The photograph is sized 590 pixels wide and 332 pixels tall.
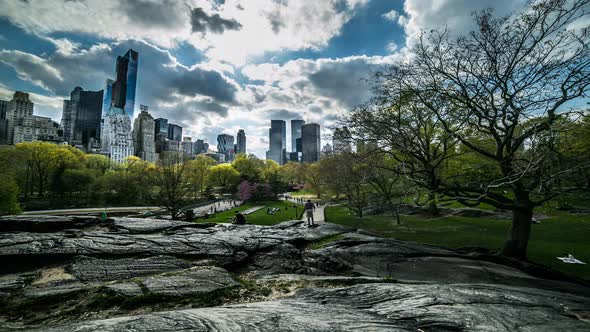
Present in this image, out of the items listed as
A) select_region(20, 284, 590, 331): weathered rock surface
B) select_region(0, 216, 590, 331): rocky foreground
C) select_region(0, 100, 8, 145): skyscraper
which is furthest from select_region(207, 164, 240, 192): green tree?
select_region(0, 100, 8, 145): skyscraper

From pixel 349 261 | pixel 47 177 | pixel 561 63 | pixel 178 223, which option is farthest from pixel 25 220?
pixel 47 177

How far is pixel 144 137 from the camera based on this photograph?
7367 inches

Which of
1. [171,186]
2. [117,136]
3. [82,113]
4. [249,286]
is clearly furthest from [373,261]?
[82,113]

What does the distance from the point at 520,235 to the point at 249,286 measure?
1182 cm

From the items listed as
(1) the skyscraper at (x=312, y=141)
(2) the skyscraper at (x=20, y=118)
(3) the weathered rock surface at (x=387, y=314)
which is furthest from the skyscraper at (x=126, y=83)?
(3) the weathered rock surface at (x=387, y=314)

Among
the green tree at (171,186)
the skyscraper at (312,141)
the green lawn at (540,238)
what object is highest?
the skyscraper at (312,141)

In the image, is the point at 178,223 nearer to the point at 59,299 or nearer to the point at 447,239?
the point at 59,299

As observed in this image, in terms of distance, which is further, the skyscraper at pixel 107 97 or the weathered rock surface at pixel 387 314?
the skyscraper at pixel 107 97

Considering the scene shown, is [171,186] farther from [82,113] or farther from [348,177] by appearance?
[82,113]

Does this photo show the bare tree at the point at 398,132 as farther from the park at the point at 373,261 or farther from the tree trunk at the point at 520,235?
the tree trunk at the point at 520,235

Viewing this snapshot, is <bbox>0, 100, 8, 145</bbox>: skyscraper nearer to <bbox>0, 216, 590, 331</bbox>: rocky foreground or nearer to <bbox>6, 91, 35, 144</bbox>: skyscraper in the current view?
<bbox>6, 91, 35, 144</bbox>: skyscraper

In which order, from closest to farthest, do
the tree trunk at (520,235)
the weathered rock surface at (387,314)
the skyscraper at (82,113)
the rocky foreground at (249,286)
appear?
the weathered rock surface at (387,314), the rocky foreground at (249,286), the tree trunk at (520,235), the skyscraper at (82,113)

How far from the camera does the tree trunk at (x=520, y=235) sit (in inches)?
397

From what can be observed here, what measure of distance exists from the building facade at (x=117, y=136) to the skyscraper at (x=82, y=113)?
34545 millimetres
